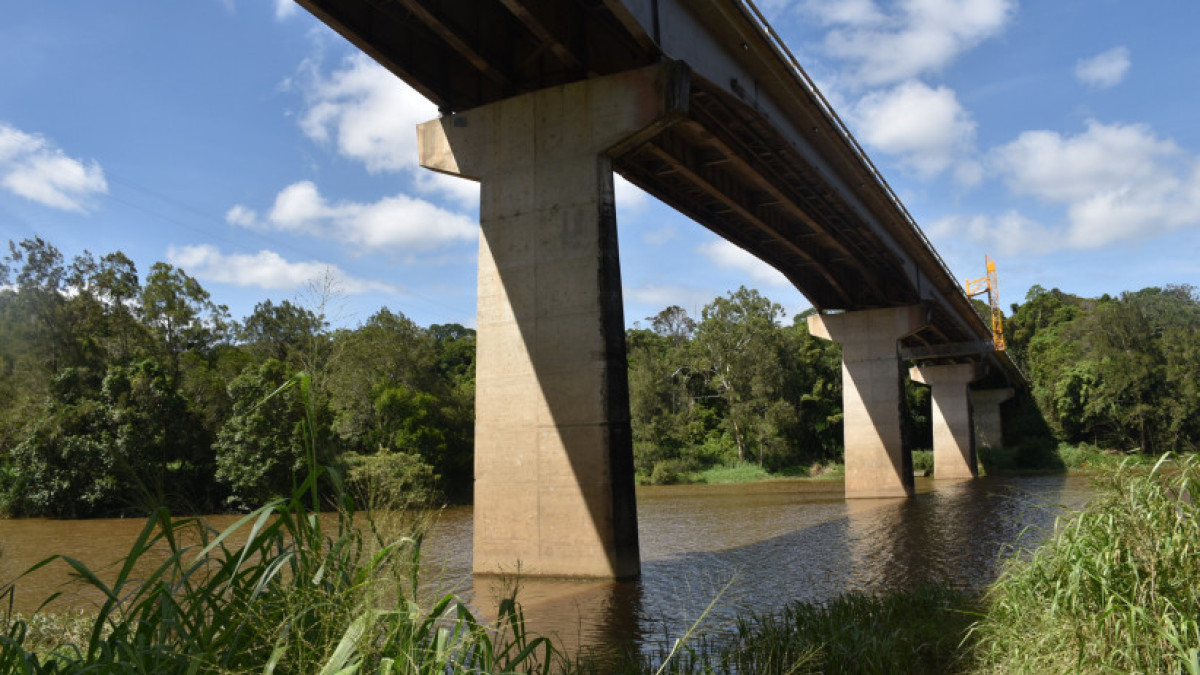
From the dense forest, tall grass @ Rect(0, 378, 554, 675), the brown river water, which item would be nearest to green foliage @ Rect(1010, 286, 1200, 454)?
the dense forest

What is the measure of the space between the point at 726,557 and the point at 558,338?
5120mm

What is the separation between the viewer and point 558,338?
13016 millimetres

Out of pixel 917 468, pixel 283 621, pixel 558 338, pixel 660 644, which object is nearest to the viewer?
pixel 283 621

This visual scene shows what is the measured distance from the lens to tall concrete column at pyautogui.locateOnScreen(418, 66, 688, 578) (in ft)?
41.0

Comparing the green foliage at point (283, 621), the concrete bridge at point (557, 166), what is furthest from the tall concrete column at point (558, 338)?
the green foliage at point (283, 621)

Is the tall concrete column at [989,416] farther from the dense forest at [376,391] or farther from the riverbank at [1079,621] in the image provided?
the riverbank at [1079,621]

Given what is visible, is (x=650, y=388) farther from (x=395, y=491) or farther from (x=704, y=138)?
(x=395, y=491)

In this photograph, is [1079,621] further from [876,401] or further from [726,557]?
[876,401]

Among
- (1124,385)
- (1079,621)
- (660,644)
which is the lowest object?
(660,644)

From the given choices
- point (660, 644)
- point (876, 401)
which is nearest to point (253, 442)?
point (876, 401)

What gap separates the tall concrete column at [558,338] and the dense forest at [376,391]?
5450 millimetres

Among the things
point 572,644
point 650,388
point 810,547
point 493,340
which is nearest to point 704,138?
point 493,340

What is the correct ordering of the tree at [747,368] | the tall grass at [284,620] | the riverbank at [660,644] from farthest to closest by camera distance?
the tree at [747,368], the riverbank at [660,644], the tall grass at [284,620]

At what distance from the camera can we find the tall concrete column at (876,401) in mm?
31562
